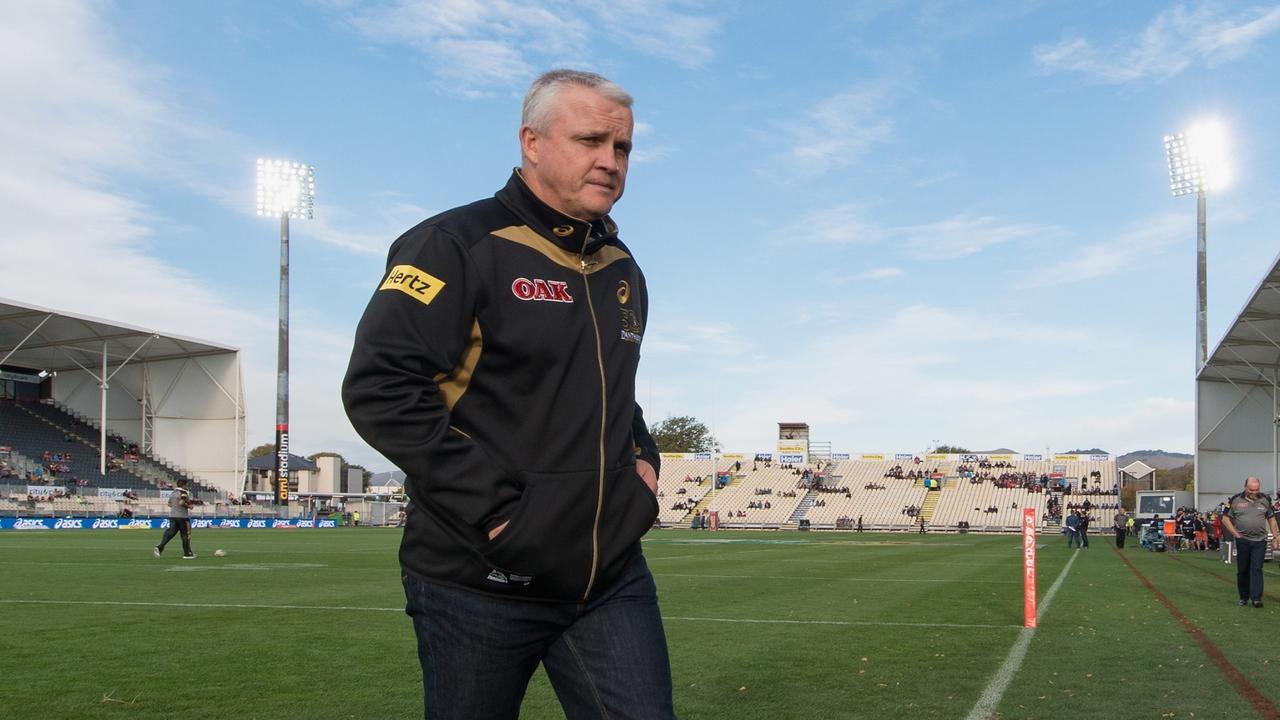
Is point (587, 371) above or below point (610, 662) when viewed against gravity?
above

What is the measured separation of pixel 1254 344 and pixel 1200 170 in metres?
14.3

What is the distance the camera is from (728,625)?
11148 mm

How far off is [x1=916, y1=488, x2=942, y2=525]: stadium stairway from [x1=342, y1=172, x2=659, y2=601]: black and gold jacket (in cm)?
6326

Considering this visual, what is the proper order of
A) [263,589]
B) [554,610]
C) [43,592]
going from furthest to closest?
[263,589]
[43,592]
[554,610]

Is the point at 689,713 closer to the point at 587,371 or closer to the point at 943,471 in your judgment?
the point at 587,371

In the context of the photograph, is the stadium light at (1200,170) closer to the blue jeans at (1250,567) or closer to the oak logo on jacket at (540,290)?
the blue jeans at (1250,567)

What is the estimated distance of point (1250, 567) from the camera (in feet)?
47.5

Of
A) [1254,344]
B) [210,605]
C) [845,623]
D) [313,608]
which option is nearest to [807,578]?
[845,623]

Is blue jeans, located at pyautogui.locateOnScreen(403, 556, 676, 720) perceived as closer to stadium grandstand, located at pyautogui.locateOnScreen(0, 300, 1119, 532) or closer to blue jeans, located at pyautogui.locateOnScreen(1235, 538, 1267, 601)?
blue jeans, located at pyautogui.locateOnScreen(1235, 538, 1267, 601)

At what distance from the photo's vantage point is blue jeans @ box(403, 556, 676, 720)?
255cm

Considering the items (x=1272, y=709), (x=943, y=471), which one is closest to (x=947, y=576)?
(x=1272, y=709)

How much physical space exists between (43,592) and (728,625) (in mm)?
8486

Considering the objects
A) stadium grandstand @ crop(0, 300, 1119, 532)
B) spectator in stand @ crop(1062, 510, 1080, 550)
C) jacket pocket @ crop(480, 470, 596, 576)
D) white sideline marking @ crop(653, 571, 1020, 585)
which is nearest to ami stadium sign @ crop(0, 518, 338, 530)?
stadium grandstand @ crop(0, 300, 1119, 532)

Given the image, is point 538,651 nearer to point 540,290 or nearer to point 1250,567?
point 540,290
